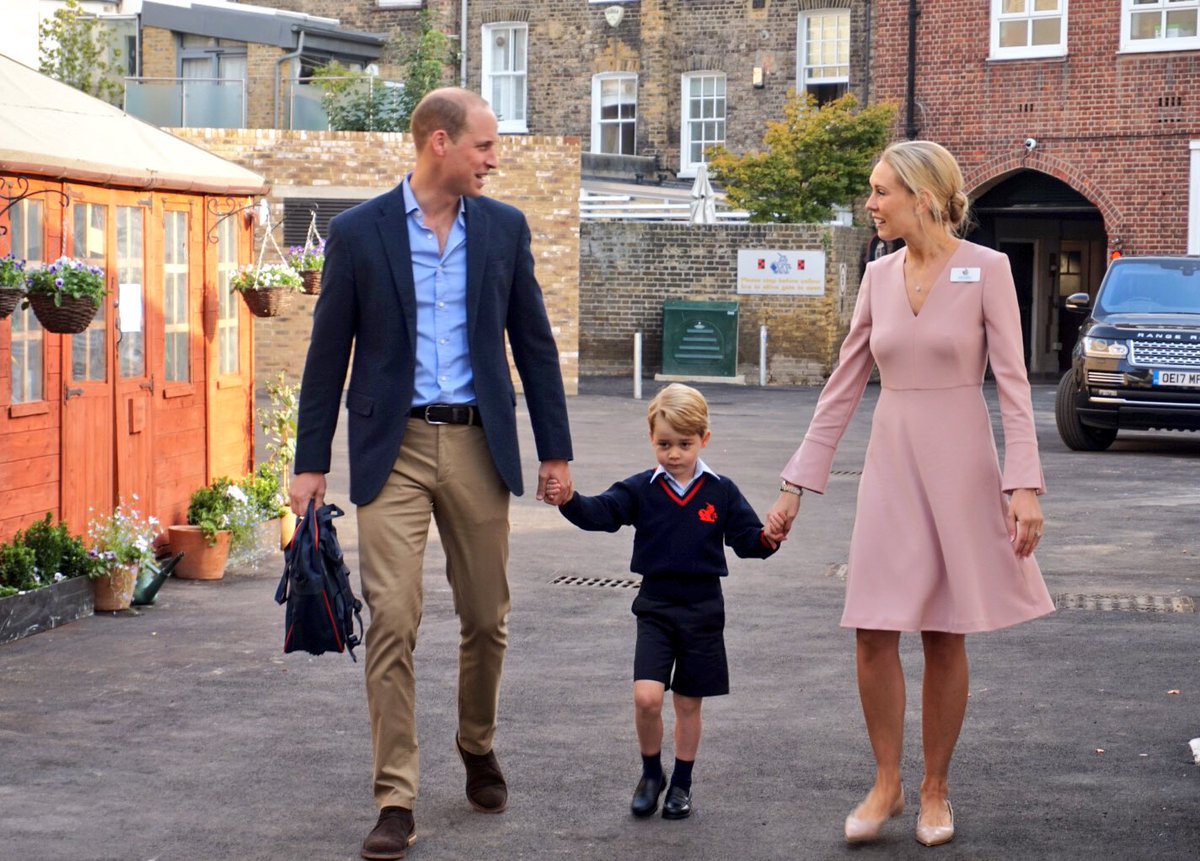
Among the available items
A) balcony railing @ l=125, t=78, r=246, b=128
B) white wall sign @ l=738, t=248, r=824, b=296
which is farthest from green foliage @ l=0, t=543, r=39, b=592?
white wall sign @ l=738, t=248, r=824, b=296

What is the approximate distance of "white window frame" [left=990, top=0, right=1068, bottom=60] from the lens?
30609mm

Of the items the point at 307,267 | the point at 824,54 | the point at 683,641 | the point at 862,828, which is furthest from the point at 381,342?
the point at 824,54

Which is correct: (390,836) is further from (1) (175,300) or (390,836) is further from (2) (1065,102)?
(2) (1065,102)

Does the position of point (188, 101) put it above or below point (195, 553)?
above

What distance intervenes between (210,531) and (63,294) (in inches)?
83.9

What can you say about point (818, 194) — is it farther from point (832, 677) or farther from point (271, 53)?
point (832, 677)

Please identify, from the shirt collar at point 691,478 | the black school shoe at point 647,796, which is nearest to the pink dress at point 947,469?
the shirt collar at point 691,478

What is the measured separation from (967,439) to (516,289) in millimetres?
1424

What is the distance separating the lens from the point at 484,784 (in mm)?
5727

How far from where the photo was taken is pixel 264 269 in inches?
455

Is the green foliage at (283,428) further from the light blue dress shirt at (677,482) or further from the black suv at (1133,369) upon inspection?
the black suv at (1133,369)

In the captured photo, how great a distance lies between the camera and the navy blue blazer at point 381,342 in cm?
532

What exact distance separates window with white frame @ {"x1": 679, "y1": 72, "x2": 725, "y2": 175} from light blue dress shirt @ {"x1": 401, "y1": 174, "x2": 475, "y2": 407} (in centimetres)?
2997

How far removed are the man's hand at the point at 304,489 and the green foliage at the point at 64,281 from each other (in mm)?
3809
